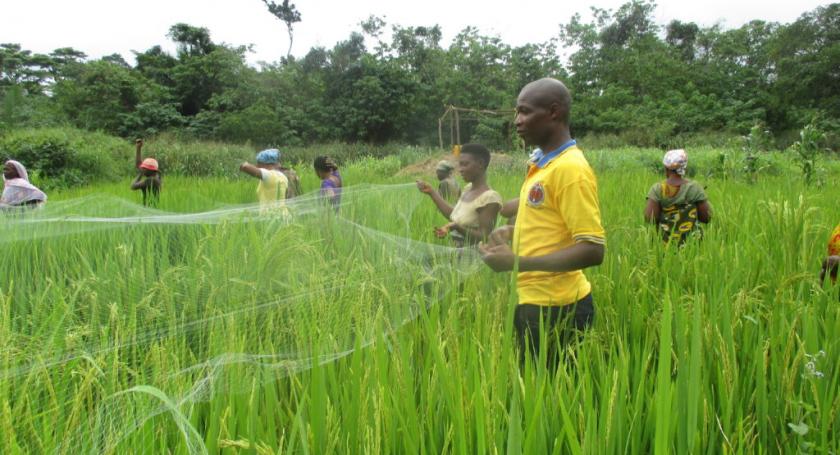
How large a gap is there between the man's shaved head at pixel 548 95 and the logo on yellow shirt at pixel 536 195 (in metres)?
0.24

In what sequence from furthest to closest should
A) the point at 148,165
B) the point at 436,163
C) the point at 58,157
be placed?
the point at 436,163
the point at 58,157
the point at 148,165

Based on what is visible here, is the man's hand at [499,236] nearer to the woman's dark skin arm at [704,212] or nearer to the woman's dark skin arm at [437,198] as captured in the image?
the woman's dark skin arm at [437,198]

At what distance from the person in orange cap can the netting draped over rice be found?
9.57ft

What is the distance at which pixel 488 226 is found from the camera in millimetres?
2766

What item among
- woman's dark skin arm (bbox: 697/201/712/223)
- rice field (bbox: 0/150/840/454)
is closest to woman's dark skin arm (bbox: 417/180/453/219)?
rice field (bbox: 0/150/840/454)

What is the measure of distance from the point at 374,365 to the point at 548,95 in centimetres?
101

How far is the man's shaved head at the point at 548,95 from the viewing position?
1.66m

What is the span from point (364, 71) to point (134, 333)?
29.0 metres

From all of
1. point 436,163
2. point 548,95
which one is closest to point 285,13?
point 436,163

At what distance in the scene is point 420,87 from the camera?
29.7m

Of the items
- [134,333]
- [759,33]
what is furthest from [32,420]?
[759,33]

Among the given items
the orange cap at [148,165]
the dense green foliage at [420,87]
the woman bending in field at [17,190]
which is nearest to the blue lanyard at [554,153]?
the woman bending in field at [17,190]

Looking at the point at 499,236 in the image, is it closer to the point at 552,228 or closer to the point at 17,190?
the point at 552,228

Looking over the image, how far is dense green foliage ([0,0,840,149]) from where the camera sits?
974 inches
